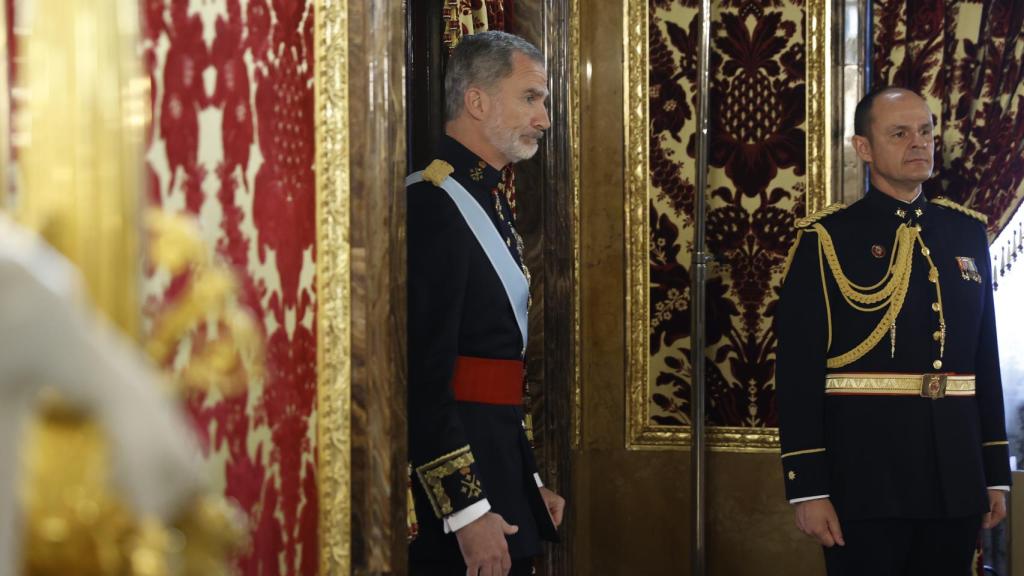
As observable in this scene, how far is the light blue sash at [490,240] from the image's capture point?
2.17m

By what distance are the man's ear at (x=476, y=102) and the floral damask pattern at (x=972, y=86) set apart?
1.63m

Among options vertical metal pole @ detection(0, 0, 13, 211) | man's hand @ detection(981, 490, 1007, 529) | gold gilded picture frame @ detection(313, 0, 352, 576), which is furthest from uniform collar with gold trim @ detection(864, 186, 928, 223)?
vertical metal pole @ detection(0, 0, 13, 211)

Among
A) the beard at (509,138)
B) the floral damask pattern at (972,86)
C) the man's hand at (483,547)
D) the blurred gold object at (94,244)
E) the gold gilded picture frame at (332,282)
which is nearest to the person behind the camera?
the blurred gold object at (94,244)

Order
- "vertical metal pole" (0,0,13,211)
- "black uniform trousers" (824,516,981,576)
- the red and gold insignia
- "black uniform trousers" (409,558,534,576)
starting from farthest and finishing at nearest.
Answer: the red and gold insignia, "black uniform trousers" (824,516,981,576), "black uniform trousers" (409,558,534,576), "vertical metal pole" (0,0,13,211)

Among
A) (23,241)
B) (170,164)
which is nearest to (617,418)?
(170,164)

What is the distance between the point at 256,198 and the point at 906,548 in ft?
5.13

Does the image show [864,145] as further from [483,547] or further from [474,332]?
[483,547]

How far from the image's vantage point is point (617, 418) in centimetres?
366

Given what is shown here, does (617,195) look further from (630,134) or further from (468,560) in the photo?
(468,560)

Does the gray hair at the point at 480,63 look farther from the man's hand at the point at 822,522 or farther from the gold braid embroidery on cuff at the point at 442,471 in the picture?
the man's hand at the point at 822,522

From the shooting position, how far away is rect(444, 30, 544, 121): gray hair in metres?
2.29

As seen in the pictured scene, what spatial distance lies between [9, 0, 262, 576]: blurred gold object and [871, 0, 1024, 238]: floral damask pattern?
278 centimetres

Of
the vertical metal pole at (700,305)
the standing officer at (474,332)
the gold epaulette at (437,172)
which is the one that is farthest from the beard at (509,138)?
the vertical metal pole at (700,305)

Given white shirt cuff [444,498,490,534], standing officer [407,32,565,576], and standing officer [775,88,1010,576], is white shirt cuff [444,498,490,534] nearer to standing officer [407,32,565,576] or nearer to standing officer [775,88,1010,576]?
standing officer [407,32,565,576]
